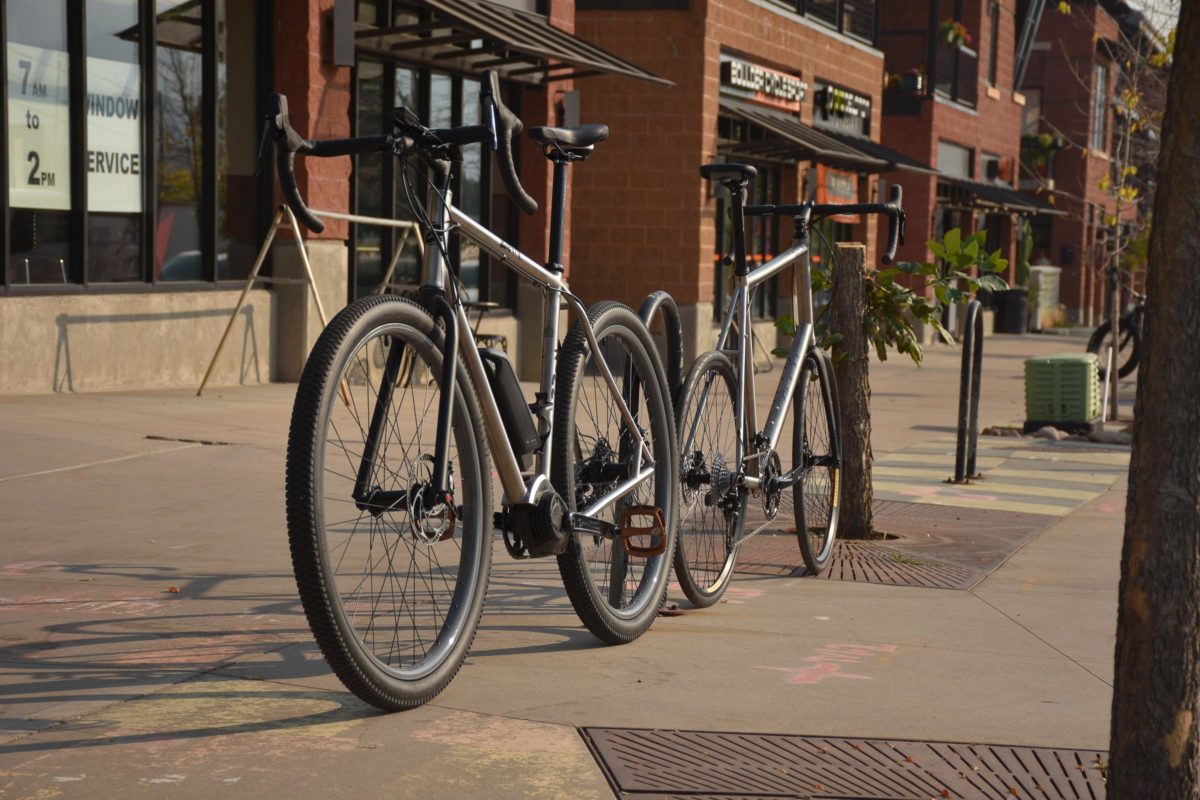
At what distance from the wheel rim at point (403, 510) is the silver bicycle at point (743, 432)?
122cm

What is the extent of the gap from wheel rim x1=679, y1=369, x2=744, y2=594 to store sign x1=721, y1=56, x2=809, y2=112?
52.1 feet

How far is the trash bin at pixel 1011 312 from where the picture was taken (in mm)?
37406

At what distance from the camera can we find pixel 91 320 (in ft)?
37.7

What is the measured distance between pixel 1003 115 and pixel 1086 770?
117ft

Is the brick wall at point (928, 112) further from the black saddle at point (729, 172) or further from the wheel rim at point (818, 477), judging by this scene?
the black saddle at point (729, 172)

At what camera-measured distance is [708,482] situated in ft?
18.1

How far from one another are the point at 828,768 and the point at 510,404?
1224mm

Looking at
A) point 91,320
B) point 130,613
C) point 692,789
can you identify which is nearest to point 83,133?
point 91,320

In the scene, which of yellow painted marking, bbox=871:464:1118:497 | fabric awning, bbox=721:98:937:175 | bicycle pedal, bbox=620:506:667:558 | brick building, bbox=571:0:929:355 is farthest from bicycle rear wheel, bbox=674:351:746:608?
fabric awning, bbox=721:98:937:175

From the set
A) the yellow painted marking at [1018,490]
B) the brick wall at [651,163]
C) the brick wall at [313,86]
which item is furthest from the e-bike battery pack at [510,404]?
the brick wall at [651,163]

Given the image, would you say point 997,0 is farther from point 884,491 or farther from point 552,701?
point 552,701

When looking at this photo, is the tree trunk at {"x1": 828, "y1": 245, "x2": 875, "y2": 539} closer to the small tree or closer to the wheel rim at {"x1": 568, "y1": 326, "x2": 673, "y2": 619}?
the small tree

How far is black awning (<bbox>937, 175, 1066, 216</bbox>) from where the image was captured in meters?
32.8

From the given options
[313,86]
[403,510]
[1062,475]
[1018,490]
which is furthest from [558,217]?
[313,86]
